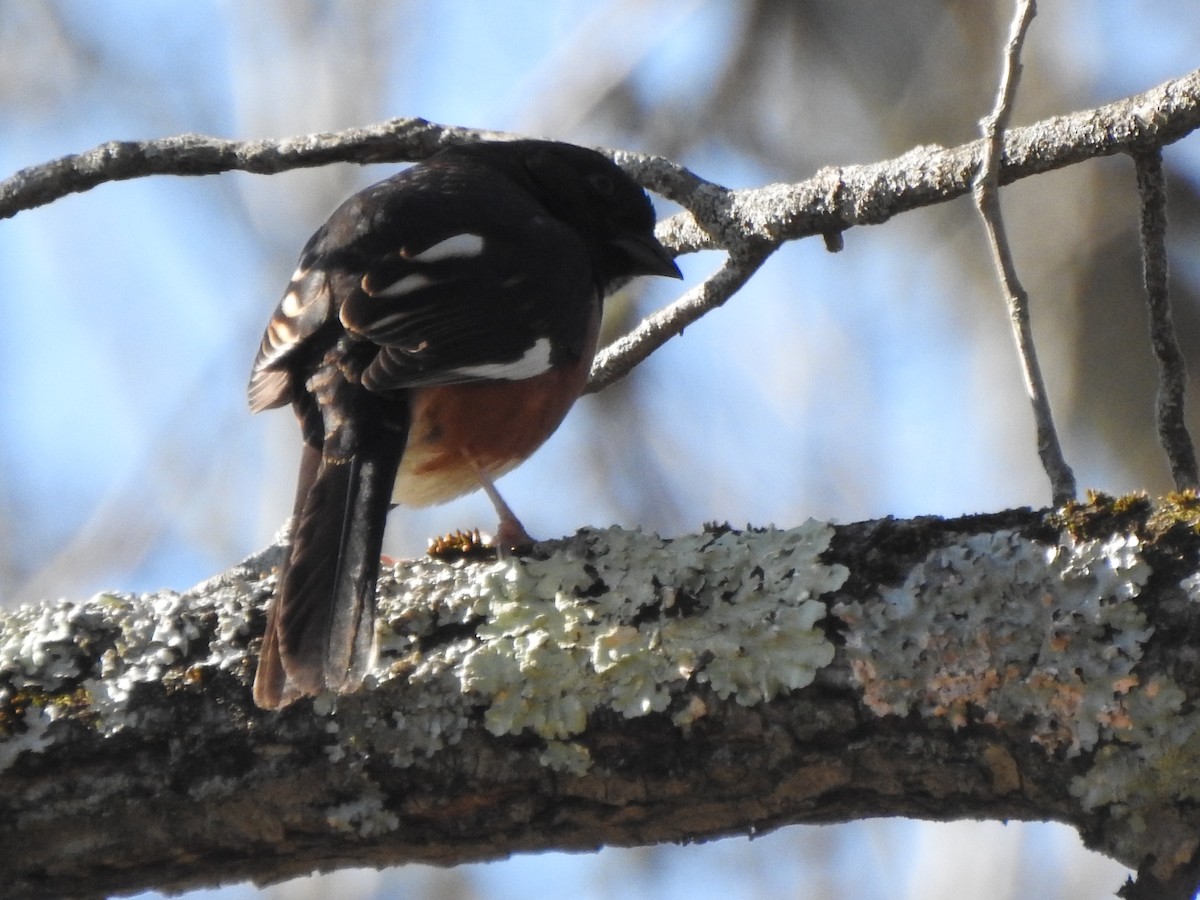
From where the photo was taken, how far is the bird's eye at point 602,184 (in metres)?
4.52

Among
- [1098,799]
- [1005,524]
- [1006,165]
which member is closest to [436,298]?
[1006,165]

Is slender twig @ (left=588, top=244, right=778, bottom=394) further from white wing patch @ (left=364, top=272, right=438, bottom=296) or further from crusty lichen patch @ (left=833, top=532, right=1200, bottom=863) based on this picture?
crusty lichen patch @ (left=833, top=532, right=1200, bottom=863)

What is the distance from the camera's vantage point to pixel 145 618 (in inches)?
103

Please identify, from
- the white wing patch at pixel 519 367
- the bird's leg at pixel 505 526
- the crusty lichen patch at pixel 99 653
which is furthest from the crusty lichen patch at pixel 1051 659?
the white wing patch at pixel 519 367

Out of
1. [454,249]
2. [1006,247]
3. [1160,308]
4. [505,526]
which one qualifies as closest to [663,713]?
[505,526]

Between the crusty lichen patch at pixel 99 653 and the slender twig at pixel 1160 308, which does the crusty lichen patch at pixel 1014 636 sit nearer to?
the slender twig at pixel 1160 308

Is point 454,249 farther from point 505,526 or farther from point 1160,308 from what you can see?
point 1160,308

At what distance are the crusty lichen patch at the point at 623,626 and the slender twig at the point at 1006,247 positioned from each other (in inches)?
20.2

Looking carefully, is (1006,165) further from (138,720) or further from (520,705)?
(138,720)

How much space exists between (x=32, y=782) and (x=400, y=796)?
64cm

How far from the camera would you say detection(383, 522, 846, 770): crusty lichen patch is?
2.32 metres

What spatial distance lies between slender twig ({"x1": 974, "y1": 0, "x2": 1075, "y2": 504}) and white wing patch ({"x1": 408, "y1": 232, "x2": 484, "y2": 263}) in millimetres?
1434

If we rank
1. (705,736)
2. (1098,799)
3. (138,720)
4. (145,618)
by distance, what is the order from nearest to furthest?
(1098,799), (705,736), (138,720), (145,618)

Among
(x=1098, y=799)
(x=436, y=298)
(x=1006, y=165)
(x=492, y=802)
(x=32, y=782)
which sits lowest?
(x=1098, y=799)
